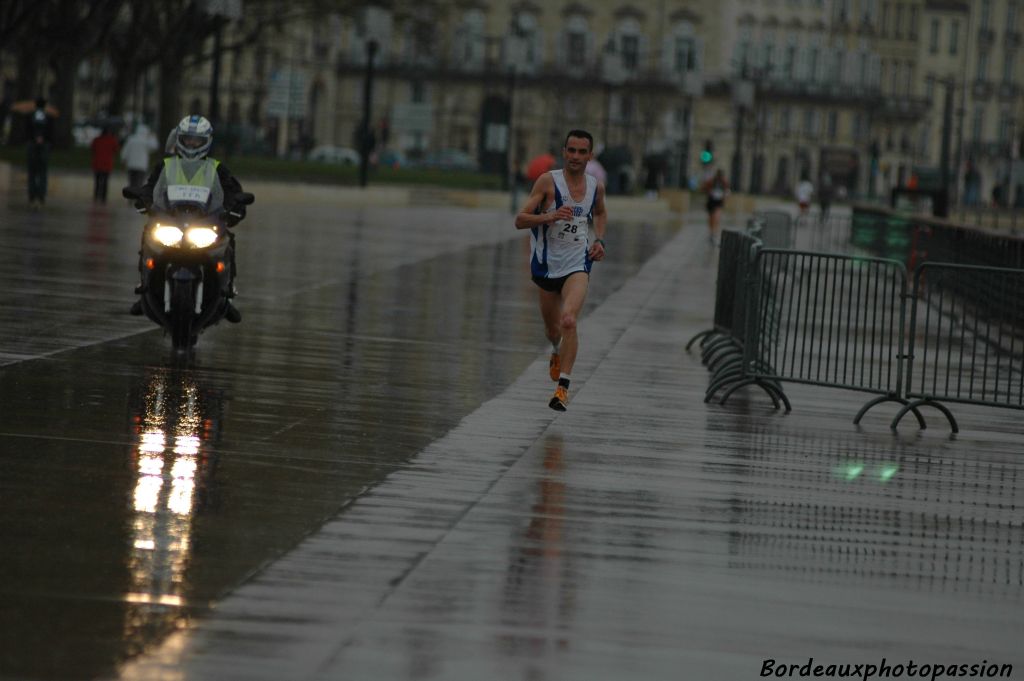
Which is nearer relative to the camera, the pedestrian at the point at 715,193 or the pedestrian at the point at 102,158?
the pedestrian at the point at 102,158

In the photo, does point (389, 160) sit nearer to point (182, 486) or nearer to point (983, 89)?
point (983, 89)

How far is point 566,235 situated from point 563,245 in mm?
66

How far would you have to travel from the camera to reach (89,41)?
2093 inches

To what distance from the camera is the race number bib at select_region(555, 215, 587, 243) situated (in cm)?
1377

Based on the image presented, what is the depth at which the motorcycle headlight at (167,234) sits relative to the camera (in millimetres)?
15539

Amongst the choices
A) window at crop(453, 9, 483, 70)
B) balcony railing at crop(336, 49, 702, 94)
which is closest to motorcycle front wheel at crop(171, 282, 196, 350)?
balcony railing at crop(336, 49, 702, 94)

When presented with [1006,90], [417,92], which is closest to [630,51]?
[417,92]

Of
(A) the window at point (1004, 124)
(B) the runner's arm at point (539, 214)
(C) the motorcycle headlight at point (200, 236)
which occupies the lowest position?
(C) the motorcycle headlight at point (200, 236)

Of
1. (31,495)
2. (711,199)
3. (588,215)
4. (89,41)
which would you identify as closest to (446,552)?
(31,495)

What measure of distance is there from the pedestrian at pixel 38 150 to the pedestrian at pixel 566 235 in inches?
997

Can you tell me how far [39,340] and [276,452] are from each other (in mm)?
5573

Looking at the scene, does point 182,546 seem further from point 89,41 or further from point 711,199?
point 89,41

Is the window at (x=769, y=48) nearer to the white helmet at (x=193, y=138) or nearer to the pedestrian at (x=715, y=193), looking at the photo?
the pedestrian at (x=715, y=193)

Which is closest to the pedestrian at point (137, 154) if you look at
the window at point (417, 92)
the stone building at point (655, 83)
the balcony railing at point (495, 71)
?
the stone building at point (655, 83)
